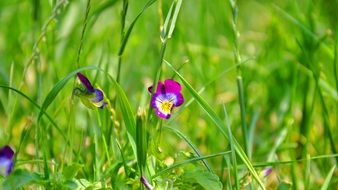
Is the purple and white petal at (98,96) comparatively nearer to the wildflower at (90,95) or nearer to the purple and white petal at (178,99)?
the wildflower at (90,95)

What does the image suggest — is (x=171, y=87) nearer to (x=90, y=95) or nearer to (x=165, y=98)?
(x=165, y=98)

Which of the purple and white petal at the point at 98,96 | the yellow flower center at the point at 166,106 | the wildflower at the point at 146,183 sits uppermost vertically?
the purple and white petal at the point at 98,96

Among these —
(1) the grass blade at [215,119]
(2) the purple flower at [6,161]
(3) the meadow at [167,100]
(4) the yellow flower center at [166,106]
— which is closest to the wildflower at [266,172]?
(3) the meadow at [167,100]

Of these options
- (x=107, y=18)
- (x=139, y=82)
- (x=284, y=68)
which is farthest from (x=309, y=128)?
(x=107, y=18)

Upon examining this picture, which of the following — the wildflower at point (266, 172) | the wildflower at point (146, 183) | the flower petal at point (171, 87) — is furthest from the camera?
the wildflower at point (266, 172)

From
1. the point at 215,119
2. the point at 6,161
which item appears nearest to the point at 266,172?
the point at 215,119

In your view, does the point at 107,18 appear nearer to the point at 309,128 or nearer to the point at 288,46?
the point at 288,46

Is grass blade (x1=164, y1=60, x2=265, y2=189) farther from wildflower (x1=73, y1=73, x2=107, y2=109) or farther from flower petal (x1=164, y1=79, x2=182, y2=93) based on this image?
wildflower (x1=73, y1=73, x2=107, y2=109)
